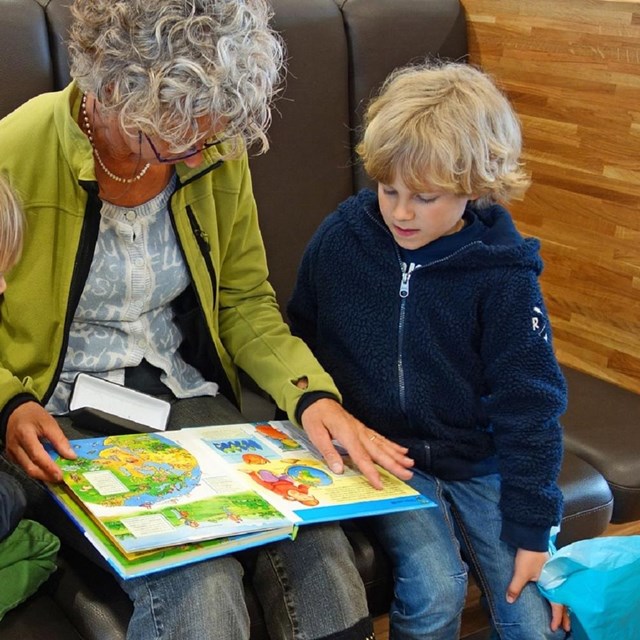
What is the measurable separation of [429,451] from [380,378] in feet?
0.45

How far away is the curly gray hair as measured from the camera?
133 cm

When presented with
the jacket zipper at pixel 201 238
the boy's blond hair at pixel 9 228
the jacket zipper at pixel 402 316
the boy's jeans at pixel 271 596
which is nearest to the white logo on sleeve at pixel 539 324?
the jacket zipper at pixel 402 316

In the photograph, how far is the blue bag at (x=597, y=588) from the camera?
1.43 metres

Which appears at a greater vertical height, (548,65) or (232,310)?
(548,65)

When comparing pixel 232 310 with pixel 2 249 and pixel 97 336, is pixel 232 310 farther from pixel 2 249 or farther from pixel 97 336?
pixel 2 249

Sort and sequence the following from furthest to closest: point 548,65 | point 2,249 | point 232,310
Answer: point 548,65 → point 232,310 → point 2,249

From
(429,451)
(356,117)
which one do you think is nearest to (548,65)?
(356,117)

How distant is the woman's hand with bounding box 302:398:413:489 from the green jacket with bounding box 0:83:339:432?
1.9 inches

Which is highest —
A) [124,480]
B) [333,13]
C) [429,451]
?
[333,13]

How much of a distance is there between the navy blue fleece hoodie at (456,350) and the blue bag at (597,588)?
50mm

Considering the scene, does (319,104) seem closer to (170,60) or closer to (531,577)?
(170,60)

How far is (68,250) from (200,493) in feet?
1.42

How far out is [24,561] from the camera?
1.31 metres

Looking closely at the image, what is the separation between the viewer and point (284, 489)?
1.36m
